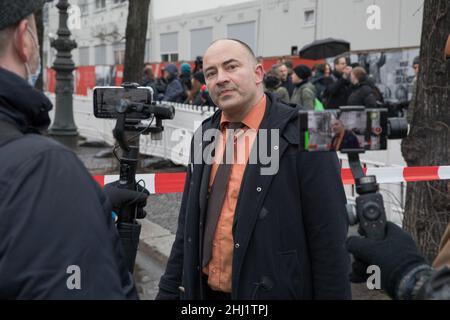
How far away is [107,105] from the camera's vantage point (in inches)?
107

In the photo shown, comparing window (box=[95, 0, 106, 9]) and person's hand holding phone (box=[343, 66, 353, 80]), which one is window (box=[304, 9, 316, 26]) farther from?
window (box=[95, 0, 106, 9])

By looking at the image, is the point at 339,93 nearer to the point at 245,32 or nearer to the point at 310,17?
the point at 310,17

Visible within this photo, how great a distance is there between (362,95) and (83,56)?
112 feet

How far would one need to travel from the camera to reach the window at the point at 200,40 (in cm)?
2650

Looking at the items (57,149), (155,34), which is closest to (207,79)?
(57,149)

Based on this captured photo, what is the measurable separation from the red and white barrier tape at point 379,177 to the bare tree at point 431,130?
79mm

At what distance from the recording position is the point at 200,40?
2722cm

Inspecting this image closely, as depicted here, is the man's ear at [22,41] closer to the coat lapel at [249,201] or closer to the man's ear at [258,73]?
the coat lapel at [249,201]

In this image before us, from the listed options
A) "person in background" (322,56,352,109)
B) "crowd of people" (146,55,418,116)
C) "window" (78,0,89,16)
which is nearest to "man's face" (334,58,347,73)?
"crowd of people" (146,55,418,116)

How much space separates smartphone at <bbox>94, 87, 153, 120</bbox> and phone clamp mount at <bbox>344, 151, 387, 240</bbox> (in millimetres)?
1248

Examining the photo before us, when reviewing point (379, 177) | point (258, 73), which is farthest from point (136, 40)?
point (258, 73)

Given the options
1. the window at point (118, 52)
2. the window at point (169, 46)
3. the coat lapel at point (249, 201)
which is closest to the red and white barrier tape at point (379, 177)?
the coat lapel at point (249, 201)

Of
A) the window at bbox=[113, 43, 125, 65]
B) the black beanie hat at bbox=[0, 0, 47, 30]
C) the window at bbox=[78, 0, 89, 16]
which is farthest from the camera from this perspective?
the window at bbox=[78, 0, 89, 16]

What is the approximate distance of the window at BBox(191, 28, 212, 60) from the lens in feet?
86.9
